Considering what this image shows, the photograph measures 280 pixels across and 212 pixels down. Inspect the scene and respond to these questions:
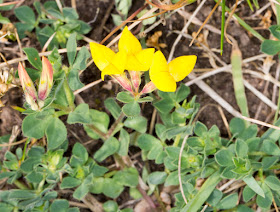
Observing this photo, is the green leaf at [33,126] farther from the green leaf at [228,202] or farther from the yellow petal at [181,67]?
the green leaf at [228,202]

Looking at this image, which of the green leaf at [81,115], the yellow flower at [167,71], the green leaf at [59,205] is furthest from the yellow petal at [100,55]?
the green leaf at [59,205]

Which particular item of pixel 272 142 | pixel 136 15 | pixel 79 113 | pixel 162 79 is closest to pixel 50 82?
pixel 79 113

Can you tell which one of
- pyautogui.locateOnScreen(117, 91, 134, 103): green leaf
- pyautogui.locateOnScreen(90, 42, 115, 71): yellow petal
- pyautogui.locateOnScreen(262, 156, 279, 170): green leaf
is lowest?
pyautogui.locateOnScreen(262, 156, 279, 170): green leaf

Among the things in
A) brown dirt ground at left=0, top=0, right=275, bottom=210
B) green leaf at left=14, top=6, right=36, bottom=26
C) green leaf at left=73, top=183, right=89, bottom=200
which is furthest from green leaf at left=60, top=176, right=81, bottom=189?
green leaf at left=14, top=6, right=36, bottom=26

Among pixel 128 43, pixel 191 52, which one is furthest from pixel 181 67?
pixel 191 52

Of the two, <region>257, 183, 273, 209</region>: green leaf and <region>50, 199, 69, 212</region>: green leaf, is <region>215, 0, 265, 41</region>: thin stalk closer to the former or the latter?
<region>257, 183, 273, 209</region>: green leaf

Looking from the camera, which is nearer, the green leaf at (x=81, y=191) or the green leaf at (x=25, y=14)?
the green leaf at (x=81, y=191)
